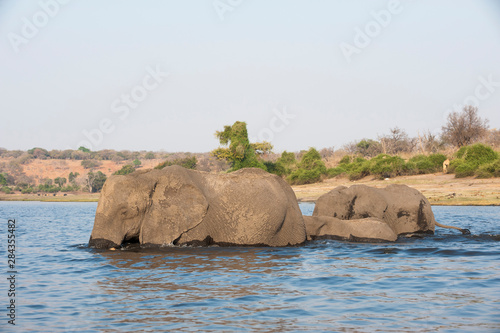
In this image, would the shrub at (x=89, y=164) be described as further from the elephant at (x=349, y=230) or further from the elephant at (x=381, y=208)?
the elephant at (x=349, y=230)

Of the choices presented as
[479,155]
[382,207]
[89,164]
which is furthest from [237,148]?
[89,164]

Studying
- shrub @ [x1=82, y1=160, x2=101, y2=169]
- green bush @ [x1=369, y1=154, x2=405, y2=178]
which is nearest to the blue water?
green bush @ [x1=369, y1=154, x2=405, y2=178]

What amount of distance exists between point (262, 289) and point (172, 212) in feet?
13.4

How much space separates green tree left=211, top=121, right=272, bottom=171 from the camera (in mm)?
48375

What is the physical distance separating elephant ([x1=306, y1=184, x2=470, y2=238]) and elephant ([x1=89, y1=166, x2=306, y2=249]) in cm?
249

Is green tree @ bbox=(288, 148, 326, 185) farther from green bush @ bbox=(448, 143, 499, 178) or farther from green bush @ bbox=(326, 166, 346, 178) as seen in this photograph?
green bush @ bbox=(448, 143, 499, 178)

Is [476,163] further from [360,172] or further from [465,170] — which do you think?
[360,172]

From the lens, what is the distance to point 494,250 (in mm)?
13242

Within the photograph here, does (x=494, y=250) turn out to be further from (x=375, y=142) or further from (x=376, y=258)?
(x=375, y=142)

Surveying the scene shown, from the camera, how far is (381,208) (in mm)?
15914

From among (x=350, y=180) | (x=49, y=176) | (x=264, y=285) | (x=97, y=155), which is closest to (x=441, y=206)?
(x=350, y=180)

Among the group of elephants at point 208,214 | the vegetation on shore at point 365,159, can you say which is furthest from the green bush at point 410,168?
the group of elephants at point 208,214

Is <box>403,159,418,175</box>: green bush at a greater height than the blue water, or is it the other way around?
<box>403,159,418,175</box>: green bush

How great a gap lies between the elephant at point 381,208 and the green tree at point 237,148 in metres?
31.7
